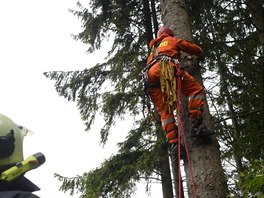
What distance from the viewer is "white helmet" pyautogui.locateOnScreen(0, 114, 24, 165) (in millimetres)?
2174

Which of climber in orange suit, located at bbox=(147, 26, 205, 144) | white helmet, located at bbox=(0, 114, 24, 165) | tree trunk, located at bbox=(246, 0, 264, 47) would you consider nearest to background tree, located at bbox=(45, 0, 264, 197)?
tree trunk, located at bbox=(246, 0, 264, 47)

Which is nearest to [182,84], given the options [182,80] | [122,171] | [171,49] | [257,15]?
[182,80]

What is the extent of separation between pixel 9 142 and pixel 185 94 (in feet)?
8.78

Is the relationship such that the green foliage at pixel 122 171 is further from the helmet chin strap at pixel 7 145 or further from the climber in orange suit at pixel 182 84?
the helmet chin strap at pixel 7 145

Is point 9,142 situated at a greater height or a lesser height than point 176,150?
lesser

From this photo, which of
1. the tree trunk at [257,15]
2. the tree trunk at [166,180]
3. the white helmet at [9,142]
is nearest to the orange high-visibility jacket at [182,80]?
the white helmet at [9,142]

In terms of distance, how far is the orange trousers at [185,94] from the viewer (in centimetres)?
423

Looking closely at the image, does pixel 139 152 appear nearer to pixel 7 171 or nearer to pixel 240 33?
pixel 240 33

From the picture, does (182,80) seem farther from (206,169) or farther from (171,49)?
(206,169)

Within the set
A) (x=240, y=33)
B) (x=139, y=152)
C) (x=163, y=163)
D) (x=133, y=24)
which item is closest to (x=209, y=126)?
(x=240, y=33)

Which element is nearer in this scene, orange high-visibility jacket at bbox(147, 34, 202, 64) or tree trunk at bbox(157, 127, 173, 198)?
orange high-visibility jacket at bbox(147, 34, 202, 64)

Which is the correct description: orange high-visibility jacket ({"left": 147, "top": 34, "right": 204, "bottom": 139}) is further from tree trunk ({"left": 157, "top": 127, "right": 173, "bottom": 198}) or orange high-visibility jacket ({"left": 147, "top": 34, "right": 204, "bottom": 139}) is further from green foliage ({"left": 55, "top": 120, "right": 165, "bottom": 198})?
tree trunk ({"left": 157, "top": 127, "right": 173, "bottom": 198})

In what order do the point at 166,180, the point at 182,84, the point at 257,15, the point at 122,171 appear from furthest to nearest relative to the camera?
the point at 166,180, the point at 122,171, the point at 257,15, the point at 182,84

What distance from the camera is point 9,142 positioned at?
2215 millimetres
